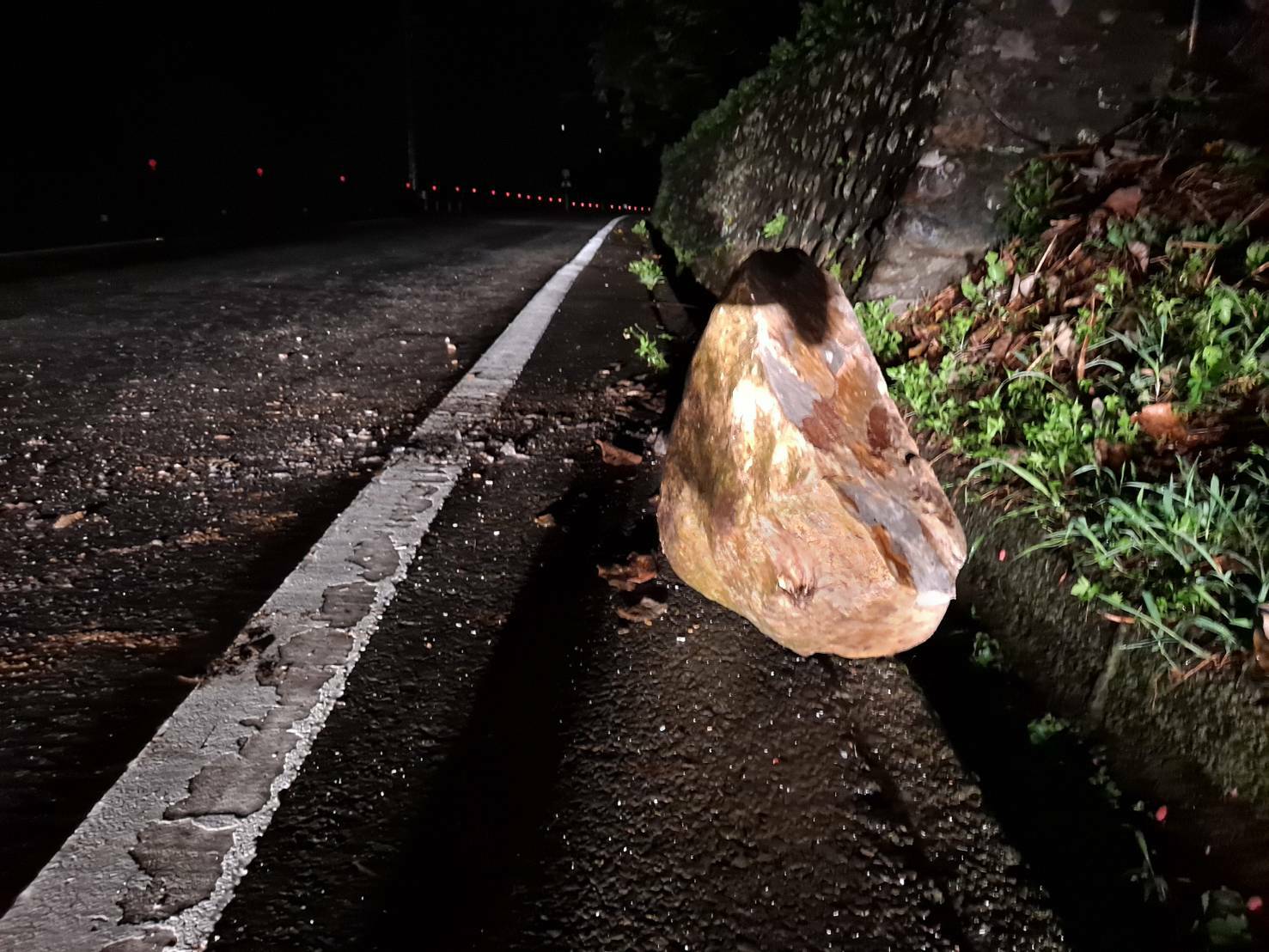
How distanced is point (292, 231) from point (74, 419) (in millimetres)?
11385

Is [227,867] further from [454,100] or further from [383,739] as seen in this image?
[454,100]

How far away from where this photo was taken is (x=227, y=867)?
1.27m

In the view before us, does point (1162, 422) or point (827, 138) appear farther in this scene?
point (827, 138)

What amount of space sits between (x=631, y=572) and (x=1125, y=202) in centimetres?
257

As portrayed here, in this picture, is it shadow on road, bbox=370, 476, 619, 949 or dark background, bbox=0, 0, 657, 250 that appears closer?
shadow on road, bbox=370, 476, 619, 949

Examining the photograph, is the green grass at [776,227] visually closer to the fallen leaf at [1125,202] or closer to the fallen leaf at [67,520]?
the fallen leaf at [1125,202]

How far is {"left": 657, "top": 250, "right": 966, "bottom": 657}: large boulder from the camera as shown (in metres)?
1.85

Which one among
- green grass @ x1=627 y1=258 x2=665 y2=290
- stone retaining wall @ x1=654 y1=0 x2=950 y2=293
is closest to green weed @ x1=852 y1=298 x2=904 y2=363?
stone retaining wall @ x1=654 y1=0 x2=950 y2=293

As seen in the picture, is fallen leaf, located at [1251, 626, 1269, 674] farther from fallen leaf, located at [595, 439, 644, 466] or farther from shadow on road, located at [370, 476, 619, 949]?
fallen leaf, located at [595, 439, 644, 466]

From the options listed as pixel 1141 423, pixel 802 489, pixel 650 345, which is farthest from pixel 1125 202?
pixel 650 345

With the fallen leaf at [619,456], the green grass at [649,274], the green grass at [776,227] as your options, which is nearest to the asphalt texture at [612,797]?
A: the fallen leaf at [619,456]

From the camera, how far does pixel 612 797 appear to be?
4.86 feet

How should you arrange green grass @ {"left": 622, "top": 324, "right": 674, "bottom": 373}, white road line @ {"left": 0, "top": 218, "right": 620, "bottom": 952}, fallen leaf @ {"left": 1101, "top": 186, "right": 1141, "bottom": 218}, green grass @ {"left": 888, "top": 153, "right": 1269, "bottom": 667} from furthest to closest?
green grass @ {"left": 622, "top": 324, "right": 674, "bottom": 373} → fallen leaf @ {"left": 1101, "top": 186, "right": 1141, "bottom": 218} → green grass @ {"left": 888, "top": 153, "right": 1269, "bottom": 667} → white road line @ {"left": 0, "top": 218, "right": 620, "bottom": 952}

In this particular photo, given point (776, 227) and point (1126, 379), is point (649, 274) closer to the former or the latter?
point (776, 227)
